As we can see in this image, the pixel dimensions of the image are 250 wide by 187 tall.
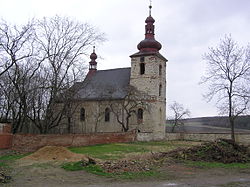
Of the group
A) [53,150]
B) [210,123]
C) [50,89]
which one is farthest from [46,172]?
[210,123]

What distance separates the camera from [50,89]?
92.4 ft

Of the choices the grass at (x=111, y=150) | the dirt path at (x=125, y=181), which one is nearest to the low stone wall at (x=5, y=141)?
the grass at (x=111, y=150)

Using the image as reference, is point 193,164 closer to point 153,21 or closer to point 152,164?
point 152,164

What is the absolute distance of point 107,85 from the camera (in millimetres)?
41969

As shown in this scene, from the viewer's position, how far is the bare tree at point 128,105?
37.7m

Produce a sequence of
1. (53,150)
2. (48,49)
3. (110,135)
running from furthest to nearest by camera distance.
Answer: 1. (110,135)
2. (48,49)
3. (53,150)

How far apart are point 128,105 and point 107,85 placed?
15.2 ft

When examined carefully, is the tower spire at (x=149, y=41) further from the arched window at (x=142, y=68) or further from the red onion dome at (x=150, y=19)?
the arched window at (x=142, y=68)

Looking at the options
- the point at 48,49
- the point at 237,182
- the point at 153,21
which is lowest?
the point at 237,182

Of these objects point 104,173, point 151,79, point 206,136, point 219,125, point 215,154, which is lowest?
point 104,173

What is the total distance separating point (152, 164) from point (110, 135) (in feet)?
44.8

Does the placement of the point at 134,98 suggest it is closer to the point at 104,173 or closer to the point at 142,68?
the point at 142,68

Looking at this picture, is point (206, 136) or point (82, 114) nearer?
point (206, 136)

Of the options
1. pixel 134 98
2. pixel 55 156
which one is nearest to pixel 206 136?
pixel 134 98
